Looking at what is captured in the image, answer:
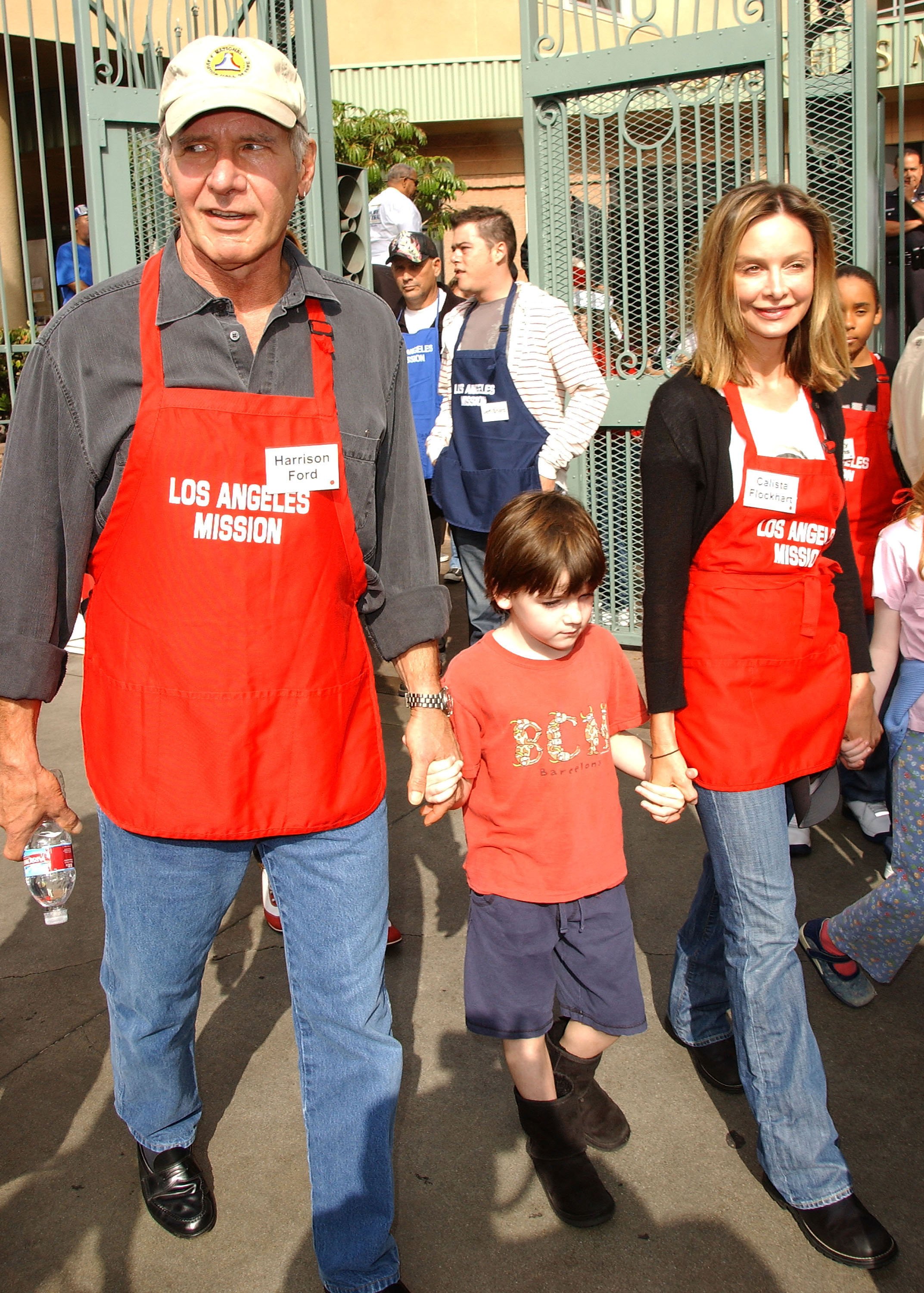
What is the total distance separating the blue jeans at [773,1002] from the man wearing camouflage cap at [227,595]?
685 millimetres

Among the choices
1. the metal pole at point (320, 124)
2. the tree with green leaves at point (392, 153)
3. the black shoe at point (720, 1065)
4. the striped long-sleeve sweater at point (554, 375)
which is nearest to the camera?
the black shoe at point (720, 1065)

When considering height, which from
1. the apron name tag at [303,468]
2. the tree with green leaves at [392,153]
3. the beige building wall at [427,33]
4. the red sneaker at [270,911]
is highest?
the beige building wall at [427,33]

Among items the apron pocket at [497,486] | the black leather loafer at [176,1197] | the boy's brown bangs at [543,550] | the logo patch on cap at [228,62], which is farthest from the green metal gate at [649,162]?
the black leather loafer at [176,1197]

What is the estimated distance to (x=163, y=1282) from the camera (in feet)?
7.57

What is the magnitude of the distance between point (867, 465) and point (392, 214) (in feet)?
16.2

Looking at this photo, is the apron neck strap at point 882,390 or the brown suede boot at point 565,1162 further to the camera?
the apron neck strap at point 882,390

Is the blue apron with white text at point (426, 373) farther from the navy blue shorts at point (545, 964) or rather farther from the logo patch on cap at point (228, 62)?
the logo patch on cap at point (228, 62)

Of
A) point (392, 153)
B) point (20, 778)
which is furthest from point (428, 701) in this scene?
point (392, 153)

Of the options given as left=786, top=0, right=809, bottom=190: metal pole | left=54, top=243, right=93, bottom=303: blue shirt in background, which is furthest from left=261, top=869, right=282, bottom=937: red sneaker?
left=54, top=243, right=93, bottom=303: blue shirt in background

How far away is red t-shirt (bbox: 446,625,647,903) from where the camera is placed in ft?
7.95

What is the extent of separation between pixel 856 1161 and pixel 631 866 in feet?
5.13

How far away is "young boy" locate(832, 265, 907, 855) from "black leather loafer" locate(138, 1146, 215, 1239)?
2455mm

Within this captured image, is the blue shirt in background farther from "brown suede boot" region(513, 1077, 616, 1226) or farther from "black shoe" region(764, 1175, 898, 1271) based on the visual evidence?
"black shoe" region(764, 1175, 898, 1271)

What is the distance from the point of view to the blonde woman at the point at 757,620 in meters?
2.33
